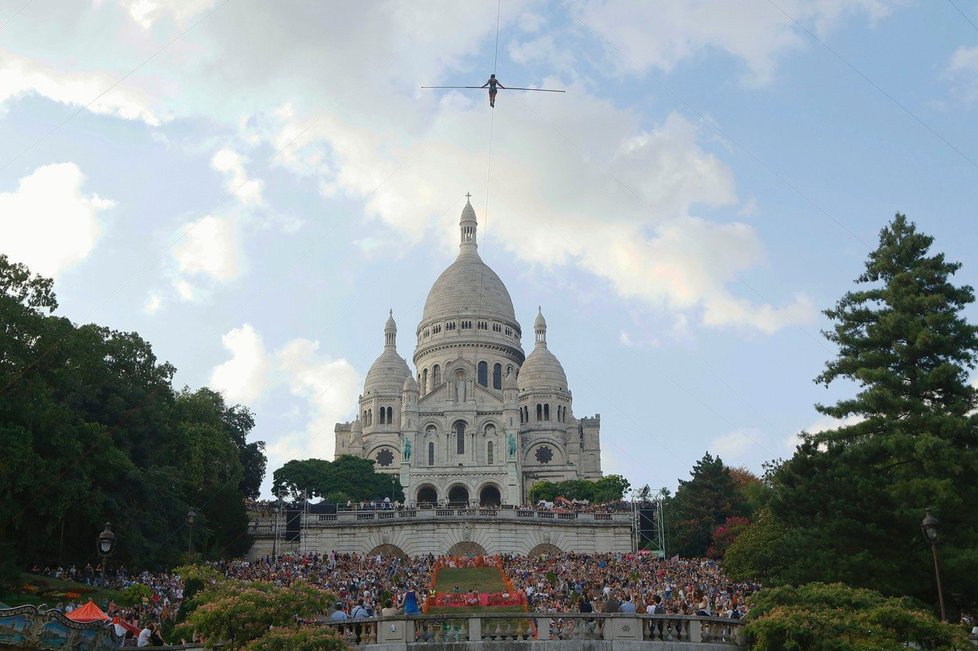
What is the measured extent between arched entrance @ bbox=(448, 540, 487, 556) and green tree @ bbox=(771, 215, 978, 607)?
25468 millimetres

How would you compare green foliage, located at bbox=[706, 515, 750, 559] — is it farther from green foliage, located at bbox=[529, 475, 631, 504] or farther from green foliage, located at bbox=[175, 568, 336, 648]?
green foliage, located at bbox=[175, 568, 336, 648]

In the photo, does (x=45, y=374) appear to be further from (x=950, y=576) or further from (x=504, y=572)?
(x=950, y=576)

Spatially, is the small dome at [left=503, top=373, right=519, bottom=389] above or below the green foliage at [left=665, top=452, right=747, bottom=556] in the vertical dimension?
above

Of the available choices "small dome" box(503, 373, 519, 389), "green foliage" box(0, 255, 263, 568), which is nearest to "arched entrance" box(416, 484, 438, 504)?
"small dome" box(503, 373, 519, 389)

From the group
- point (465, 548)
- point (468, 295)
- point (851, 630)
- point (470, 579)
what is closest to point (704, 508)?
point (465, 548)

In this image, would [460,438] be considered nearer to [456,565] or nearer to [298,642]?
[456,565]

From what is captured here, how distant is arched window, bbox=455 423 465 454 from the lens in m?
103

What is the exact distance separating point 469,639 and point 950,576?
16049mm

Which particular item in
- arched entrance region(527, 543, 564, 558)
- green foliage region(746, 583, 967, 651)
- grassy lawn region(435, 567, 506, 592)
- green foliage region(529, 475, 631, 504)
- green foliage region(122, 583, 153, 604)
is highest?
green foliage region(529, 475, 631, 504)

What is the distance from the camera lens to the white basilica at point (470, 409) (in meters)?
100

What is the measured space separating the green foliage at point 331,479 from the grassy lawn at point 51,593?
1949 inches

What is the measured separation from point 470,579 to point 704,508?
24.4 m

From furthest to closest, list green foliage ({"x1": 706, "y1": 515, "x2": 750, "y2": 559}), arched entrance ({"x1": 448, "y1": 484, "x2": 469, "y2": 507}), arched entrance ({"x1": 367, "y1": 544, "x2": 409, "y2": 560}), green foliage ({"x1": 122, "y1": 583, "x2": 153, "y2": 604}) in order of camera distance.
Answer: arched entrance ({"x1": 448, "y1": 484, "x2": 469, "y2": 507}) → arched entrance ({"x1": 367, "y1": 544, "x2": 409, "y2": 560}) → green foliage ({"x1": 706, "y1": 515, "x2": 750, "y2": 559}) → green foliage ({"x1": 122, "y1": 583, "x2": 153, "y2": 604})

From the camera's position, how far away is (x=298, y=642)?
68.4ft
